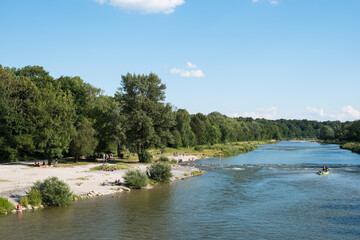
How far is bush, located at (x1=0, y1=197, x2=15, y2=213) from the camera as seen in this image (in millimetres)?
33031

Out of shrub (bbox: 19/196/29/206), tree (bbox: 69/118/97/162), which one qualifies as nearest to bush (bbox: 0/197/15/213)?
shrub (bbox: 19/196/29/206)

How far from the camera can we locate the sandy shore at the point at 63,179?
3914cm

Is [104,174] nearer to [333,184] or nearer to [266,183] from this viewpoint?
[266,183]

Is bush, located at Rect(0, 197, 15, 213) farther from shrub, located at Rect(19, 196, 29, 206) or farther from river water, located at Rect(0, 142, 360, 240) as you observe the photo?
river water, located at Rect(0, 142, 360, 240)

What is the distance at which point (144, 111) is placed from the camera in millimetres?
74375

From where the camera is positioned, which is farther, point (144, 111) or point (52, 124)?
point (144, 111)

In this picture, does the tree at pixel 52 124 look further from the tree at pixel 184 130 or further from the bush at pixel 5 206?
the tree at pixel 184 130

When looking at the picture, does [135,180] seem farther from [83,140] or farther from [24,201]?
[83,140]

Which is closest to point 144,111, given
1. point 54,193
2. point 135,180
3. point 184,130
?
point 135,180

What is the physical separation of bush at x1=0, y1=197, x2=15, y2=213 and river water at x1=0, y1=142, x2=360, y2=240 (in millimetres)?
1600

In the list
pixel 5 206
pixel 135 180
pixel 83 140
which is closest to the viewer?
pixel 5 206

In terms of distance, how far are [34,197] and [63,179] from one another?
11025 mm

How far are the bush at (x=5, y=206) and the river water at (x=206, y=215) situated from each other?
160 centimetres

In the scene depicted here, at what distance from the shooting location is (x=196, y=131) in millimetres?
168125
